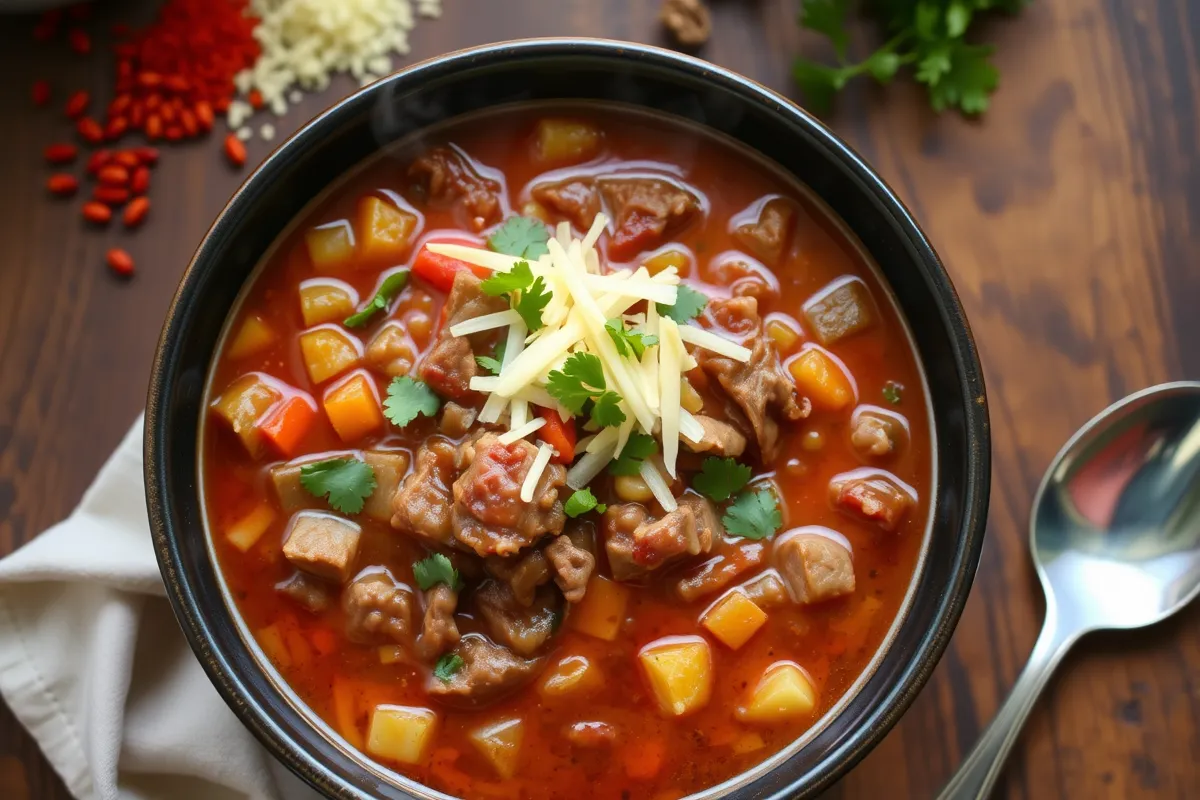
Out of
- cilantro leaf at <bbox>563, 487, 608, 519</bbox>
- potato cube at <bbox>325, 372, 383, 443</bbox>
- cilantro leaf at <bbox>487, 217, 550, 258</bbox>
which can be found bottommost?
cilantro leaf at <bbox>563, 487, 608, 519</bbox>

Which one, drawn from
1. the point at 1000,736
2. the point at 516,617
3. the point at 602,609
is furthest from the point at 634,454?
the point at 1000,736

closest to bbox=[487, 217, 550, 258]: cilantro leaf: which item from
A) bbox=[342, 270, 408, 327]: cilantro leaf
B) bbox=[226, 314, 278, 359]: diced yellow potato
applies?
bbox=[342, 270, 408, 327]: cilantro leaf

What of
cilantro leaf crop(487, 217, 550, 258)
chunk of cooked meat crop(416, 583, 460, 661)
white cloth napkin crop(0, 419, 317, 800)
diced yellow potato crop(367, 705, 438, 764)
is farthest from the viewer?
white cloth napkin crop(0, 419, 317, 800)

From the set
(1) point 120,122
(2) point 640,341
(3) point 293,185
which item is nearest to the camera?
(2) point 640,341

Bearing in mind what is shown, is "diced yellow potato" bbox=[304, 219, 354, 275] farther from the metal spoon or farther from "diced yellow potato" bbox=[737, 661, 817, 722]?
the metal spoon

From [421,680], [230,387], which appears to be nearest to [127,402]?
[230,387]

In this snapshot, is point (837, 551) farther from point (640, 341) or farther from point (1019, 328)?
point (1019, 328)

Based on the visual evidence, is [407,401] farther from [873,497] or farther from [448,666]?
[873,497]
